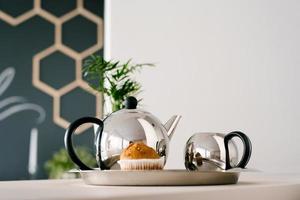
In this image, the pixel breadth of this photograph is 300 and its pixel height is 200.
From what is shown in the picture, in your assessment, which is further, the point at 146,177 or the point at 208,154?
the point at 208,154

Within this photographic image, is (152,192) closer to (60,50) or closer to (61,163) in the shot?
(61,163)

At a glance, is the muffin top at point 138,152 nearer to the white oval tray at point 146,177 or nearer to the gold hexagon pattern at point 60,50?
the white oval tray at point 146,177

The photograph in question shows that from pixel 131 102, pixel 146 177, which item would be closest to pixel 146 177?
pixel 146 177

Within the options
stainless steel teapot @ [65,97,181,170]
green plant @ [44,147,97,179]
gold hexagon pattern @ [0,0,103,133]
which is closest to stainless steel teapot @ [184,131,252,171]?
stainless steel teapot @ [65,97,181,170]

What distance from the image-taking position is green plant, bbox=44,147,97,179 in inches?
116

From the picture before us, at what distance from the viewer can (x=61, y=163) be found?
2955 mm

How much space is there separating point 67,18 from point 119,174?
2.71m

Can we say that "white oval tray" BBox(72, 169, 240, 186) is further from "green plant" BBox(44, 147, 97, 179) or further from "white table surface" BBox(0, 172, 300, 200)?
"green plant" BBox(44, 147, 97, 179)

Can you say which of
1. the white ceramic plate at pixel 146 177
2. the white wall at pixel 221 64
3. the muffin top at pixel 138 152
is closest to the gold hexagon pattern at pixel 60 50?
the white wall at pixel 221 64

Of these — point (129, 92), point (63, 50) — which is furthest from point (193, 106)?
point (63, 50)

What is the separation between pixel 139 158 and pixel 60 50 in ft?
8.22

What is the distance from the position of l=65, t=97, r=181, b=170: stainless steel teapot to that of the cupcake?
1.0 inches

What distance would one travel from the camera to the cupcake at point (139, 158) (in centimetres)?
82

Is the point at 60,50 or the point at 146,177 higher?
the point at 60,50
